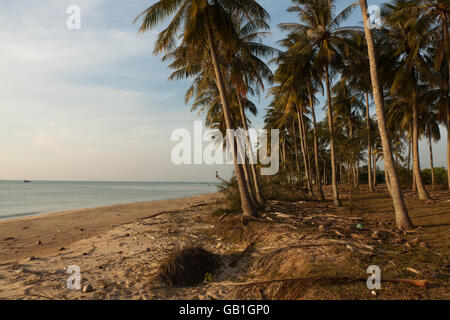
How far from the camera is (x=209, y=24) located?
30.6 ft

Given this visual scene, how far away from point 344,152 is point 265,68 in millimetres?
6621

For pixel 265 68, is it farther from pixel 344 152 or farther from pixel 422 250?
pixel 422 250

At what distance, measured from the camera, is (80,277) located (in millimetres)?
4945

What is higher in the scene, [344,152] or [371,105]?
[371,105]

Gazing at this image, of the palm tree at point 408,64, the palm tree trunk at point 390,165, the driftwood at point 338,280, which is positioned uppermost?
the palm tree at point 408,64

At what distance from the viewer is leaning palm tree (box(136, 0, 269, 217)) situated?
29.8ft

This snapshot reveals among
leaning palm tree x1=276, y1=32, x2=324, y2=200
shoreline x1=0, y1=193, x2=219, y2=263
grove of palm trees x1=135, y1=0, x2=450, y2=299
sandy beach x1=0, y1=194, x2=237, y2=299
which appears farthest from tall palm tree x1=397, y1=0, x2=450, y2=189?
shoreline x1=0, y1=193, x2=219, y2=263

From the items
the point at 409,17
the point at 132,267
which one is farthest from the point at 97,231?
the point at 409,17

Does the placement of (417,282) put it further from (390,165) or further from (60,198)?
(60,198)

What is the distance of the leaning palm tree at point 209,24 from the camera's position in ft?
29.8
